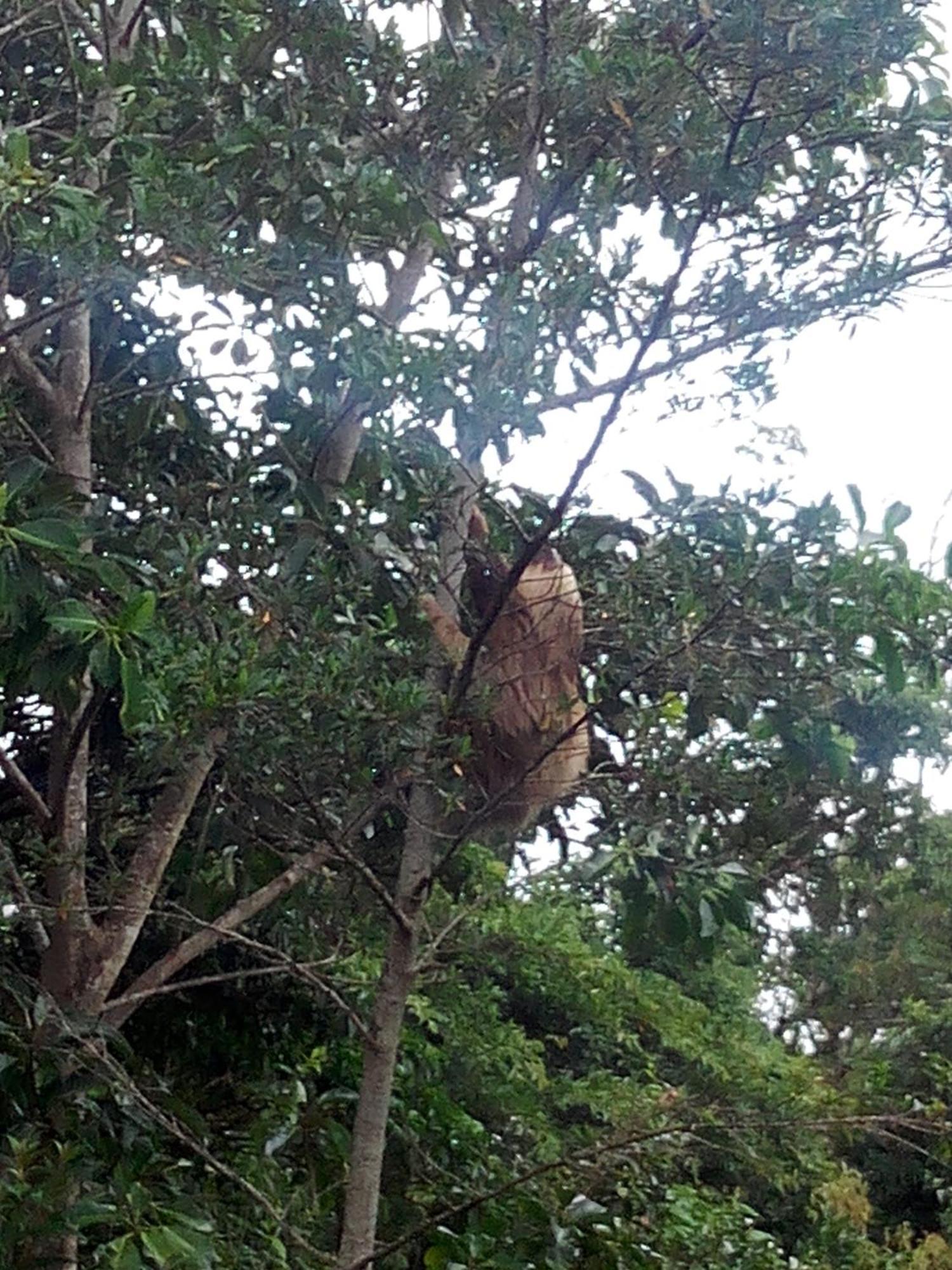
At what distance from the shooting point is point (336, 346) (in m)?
1.49

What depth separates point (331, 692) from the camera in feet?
4.60

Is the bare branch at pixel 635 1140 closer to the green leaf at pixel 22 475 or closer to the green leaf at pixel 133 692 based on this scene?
the green leaf at pixel 133 692

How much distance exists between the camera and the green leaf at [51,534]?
1179 millimetres

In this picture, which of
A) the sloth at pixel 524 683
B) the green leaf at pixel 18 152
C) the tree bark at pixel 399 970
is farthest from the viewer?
the sloth at pixel 524 683

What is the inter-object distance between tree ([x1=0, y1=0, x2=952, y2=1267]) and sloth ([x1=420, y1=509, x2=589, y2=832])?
0.20ft

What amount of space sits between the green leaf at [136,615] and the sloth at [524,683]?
0.47m

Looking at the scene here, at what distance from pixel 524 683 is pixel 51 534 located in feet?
2.90

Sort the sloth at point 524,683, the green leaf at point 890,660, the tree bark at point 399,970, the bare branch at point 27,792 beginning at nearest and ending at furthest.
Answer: the green leaf at point 890,660, the tree bark at point 399,970, the sloth at point 524,683, the bare branch at point 27,792

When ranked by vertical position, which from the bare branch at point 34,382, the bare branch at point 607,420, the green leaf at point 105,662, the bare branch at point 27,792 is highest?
the bare branch at point 34,382

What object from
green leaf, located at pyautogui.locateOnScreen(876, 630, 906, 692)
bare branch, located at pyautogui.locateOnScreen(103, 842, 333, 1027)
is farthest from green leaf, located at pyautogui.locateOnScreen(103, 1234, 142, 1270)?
green leaf, located at pyautogui.locateOnScreen(876, 630, 906, 692)

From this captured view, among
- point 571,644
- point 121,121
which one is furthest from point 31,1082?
point 121,121

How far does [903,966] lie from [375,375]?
3872 millimetres

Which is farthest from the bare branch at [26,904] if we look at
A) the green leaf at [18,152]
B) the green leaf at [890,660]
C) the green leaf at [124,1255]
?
the green leaf at [890,660]

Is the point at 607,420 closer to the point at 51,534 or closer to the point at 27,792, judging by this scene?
the point at 51,534
